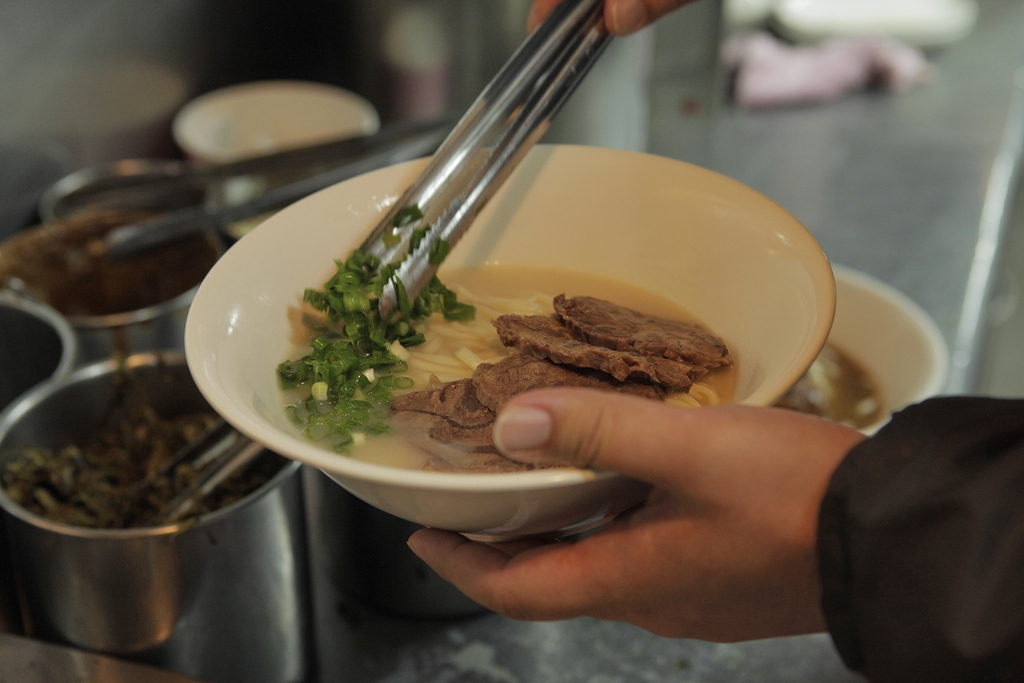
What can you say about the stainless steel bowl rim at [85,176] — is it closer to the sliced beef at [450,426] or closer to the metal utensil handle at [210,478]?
the metal utensil handle at [210,478]

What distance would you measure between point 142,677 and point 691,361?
103 centimetres

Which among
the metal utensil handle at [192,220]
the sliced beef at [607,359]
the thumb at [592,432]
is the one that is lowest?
the metal utensil handle at [192,220]

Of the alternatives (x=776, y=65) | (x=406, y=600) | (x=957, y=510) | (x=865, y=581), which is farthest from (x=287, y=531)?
(x=776, y=65)

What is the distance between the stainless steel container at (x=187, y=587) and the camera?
1406 mm

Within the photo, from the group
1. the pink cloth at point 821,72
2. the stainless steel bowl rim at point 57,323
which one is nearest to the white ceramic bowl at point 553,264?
the stainless steel bowl rim at point 57,323

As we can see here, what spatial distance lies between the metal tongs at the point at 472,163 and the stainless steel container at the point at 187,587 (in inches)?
17.1

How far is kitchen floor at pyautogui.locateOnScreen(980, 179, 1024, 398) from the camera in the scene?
129 inches

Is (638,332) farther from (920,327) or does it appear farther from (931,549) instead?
(920,327)

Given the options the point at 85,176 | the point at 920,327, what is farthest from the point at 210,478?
the point at 920,327

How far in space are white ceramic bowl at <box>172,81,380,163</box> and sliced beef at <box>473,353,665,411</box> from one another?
6.69 feet

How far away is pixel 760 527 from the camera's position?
3.43 ft

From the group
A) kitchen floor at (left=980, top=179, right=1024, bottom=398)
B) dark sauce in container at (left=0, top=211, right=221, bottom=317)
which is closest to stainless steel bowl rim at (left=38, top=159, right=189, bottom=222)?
dark sauce in container at (left=0, top=211, right=221, bottom=317)

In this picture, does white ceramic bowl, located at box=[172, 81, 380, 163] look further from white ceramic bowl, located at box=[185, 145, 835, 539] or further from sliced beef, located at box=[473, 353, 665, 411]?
sliced beef, located at box=[473, 353, 665, 411]

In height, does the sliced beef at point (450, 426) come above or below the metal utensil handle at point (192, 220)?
above
